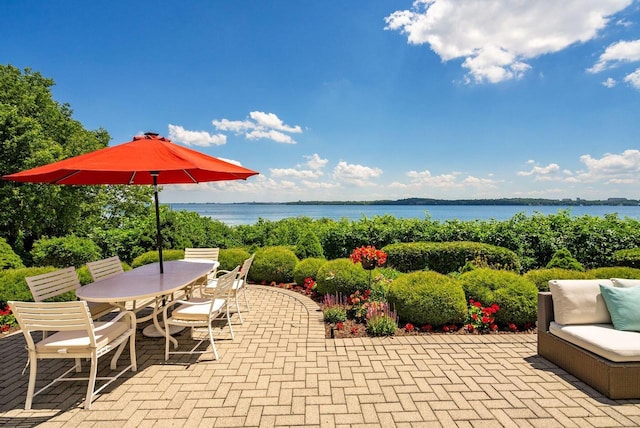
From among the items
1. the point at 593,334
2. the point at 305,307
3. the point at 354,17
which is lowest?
the point at 305,307

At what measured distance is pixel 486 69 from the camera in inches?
297

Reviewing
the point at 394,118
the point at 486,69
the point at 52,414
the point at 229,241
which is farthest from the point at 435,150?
the point at 52,414

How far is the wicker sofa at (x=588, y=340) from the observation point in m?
2.59

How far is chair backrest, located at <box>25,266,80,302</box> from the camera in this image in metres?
3.45

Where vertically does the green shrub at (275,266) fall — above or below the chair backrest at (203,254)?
below

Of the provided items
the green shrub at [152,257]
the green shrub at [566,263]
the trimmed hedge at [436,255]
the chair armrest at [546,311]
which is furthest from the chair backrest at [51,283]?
the green shrub at [566,263]

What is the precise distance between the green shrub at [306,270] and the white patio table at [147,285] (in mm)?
2320

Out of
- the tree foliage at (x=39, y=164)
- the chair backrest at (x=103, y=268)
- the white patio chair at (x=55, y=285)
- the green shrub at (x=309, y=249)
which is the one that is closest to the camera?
the white patio chair at (x=55, y=285)

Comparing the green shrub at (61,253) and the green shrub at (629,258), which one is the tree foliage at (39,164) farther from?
the green shrub at (629,258)

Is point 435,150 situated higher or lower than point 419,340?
higher

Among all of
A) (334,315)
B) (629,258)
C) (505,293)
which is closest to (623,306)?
(505,293)

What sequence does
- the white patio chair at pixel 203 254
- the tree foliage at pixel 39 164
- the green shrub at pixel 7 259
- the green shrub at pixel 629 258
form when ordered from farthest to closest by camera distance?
the tree foliage at pixel 39 164
the green shrub at pixel 629 258
the white patio chair at pixel 203 254
the green shrub at pixel 7 259

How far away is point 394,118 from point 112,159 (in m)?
9.96

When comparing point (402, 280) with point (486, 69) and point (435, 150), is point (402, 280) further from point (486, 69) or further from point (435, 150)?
point (435, 150)
